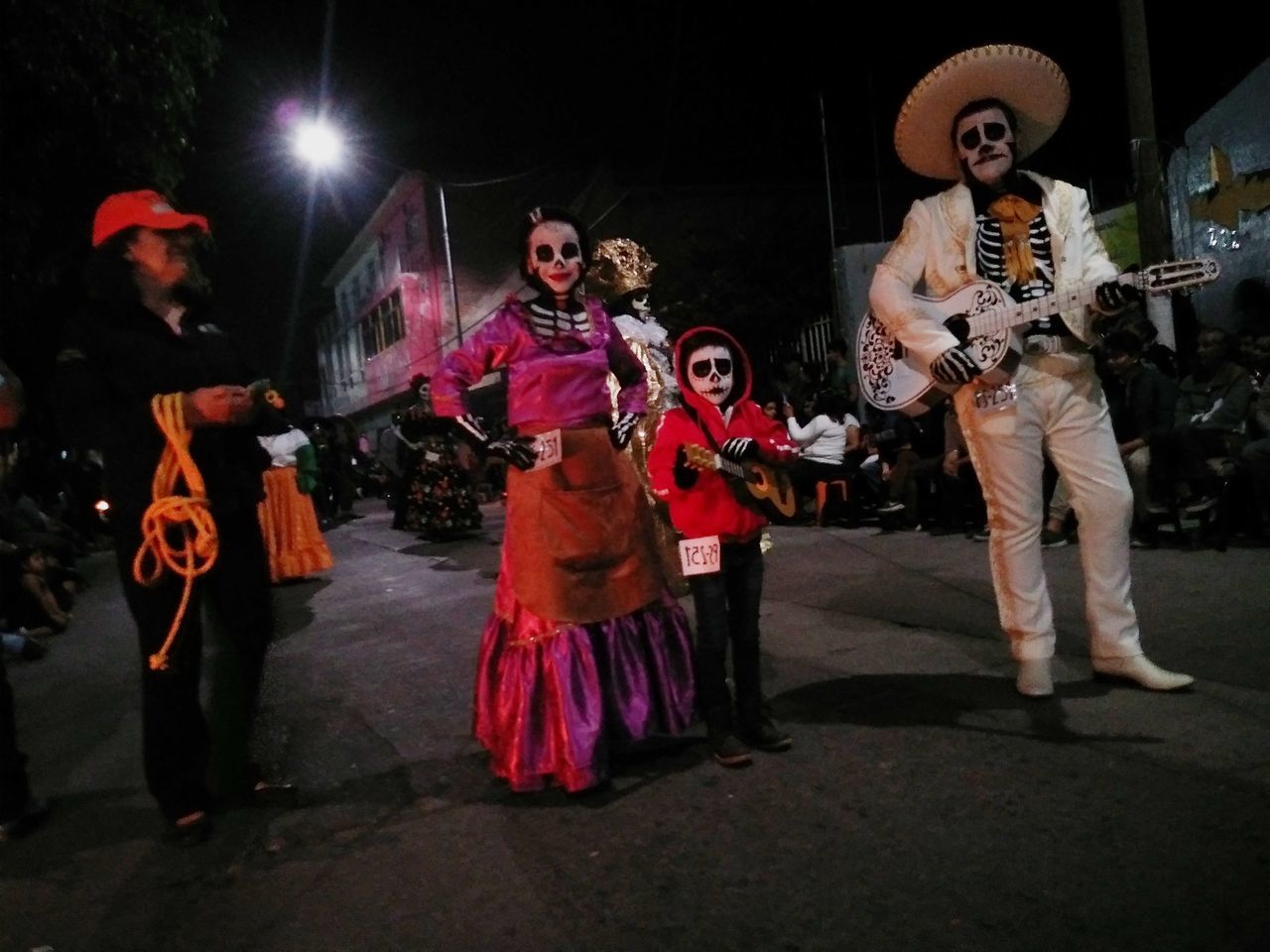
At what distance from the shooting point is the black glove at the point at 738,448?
11.1 ft

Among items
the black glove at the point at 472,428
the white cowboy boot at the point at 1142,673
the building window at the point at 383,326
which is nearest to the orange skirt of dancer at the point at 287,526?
the black glove at the point at 472,428

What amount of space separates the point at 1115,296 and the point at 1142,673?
56.0 inches

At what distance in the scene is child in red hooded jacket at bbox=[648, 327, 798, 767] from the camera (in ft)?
11.3

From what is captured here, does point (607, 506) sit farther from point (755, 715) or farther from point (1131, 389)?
point (1131, 389)

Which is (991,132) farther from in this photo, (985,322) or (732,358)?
(732,358)

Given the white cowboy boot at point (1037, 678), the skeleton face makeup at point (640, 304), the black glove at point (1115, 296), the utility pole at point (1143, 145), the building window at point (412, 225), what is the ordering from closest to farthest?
the black glove at point (1115, 296) < the white cowboy boot at point (1037, 678) < the skeleton face makeup at point (640, 304) < the utility pole at point (1143, 145) < the building window at point (412, 225)

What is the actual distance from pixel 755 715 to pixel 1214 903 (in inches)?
63.0

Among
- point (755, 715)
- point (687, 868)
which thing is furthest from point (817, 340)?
point (687, 868)

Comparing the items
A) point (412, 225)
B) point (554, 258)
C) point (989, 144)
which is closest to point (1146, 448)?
point (989, 144)

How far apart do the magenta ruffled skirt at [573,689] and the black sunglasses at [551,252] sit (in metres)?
1.19

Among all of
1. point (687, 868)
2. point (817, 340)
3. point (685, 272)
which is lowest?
point (687, 868)

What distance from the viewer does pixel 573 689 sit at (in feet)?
11.0

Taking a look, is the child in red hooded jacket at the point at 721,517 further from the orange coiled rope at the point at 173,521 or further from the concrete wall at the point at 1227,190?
the concrete wall at the point at 1227,190

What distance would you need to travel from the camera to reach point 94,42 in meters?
9.13
